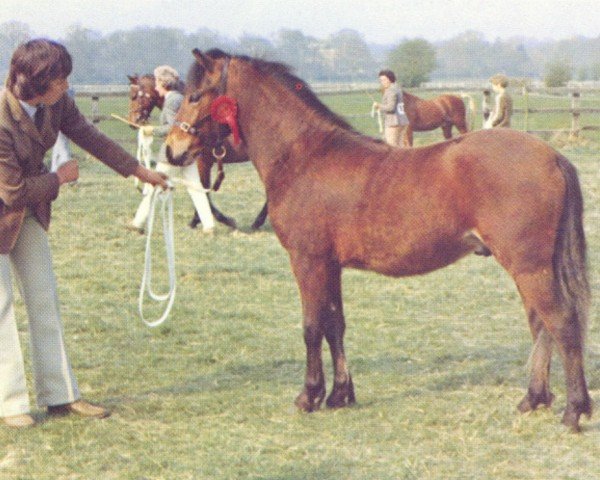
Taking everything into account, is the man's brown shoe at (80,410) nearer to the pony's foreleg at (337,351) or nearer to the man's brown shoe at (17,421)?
the man's brown shoe at (17,421)

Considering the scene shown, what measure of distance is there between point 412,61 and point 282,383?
60.4m

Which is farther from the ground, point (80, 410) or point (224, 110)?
point (224, 110)

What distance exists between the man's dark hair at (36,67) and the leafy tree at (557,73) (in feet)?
197

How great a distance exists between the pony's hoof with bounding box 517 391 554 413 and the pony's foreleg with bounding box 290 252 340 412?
1.20 m

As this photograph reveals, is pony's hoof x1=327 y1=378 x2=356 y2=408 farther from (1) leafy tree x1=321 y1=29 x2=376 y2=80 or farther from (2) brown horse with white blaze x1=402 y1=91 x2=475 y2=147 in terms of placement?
(1) leafy tree x1=321 y1=29 x2=376 y2=80

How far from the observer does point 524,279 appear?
5441 mm

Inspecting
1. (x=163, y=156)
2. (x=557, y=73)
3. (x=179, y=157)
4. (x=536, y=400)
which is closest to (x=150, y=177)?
(x=179, y=157)

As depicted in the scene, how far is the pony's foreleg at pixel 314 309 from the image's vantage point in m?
5.95

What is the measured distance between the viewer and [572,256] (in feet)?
18.0

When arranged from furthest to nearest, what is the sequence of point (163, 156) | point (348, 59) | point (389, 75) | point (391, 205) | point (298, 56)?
point (348, 59) < point (298, 56) < point (389, 75) < point (163, 156) < point (391, 205)

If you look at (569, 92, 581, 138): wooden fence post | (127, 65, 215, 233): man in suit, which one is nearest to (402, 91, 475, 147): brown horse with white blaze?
(569, 92, 581, 138): wooden fence post

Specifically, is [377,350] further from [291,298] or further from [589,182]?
[589,182]

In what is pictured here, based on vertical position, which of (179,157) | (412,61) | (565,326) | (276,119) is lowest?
(412,61)

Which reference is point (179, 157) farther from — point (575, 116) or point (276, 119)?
point (575, 116)
